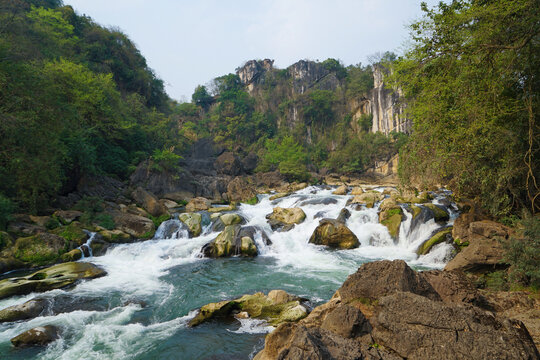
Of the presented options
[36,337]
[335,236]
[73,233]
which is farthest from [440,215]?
[73,233]

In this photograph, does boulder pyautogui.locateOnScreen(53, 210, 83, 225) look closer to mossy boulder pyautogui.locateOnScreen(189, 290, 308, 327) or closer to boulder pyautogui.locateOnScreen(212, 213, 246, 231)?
boulder pyautogui.locateOnScreen(212, 213, 246, 231)

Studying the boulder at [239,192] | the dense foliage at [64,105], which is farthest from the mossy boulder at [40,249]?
the boulder at [239,192]

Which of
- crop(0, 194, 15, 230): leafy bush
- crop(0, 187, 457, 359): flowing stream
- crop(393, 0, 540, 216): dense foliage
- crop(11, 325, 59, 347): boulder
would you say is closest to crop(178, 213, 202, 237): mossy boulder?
crop(0, 187, 457, 359): flowing stream

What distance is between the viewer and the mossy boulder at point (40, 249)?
1046 cm

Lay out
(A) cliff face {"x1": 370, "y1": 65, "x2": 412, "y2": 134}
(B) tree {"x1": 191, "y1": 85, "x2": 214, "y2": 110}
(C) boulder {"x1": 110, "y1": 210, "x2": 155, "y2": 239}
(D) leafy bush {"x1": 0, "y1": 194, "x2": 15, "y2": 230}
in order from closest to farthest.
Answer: (D) leafy bush {"x1": 0, "y1": 194, "x2": 15, "y2": 230} → (C) boulder {"x1": 110, "y1": 210, "x2": 155, "y2": 239} → (A) cliff face {"x1": 370, "y1": 65, "x2": 412, "y2": 134} → (B) tree {"x1": 191, "y1": 85, "x2": 214, "y2": 110}

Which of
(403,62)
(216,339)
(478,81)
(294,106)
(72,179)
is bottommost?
(216,339)

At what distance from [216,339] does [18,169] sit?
455 inches

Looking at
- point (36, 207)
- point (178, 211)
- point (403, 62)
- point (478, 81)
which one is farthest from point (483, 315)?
point (178, 211)

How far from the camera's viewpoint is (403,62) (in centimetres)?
782

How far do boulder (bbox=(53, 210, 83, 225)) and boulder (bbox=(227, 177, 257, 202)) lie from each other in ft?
42.3

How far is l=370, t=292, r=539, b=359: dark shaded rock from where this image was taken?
288 centimetres

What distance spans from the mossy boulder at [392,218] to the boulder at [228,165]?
22.0 m

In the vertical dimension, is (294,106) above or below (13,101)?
above

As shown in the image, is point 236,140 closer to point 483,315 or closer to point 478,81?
point 478,81
